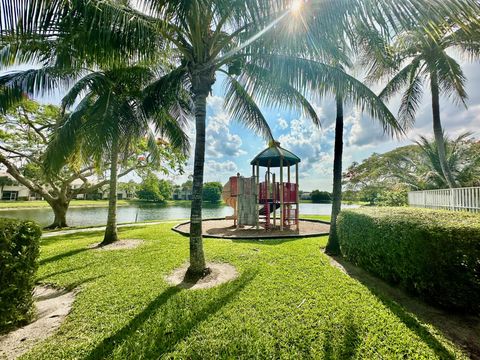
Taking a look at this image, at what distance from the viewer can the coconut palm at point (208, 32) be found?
2.89 metres

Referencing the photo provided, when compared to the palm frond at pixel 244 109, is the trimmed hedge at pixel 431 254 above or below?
below

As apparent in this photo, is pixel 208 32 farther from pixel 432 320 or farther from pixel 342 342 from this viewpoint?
pixel 432 320

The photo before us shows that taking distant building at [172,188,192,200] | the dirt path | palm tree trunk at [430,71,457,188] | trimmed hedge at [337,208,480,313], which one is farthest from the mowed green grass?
distant building at [172,188,192,200]

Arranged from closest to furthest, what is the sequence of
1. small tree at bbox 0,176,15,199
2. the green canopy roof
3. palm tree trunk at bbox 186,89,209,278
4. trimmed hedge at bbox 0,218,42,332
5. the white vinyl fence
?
trimmed hedge at bbox 0,218,42,332 → palm tree trunk at bbox 186,89,209,278 → the white vinyl fence → the green canopy roof → small tree at bbox 0,176,15,199

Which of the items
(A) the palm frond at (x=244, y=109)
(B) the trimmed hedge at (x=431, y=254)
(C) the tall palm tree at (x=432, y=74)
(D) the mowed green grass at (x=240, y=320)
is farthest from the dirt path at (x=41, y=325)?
(C) the tall palm tree at (x=432, y=74)

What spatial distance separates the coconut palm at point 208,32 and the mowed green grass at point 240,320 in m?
1.16

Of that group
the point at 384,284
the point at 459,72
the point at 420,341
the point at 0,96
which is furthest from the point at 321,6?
the point at 459,72

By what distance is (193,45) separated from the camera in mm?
4480

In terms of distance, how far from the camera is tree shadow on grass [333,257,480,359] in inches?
99.4

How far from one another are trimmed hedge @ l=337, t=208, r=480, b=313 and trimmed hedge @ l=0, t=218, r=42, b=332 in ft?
18.3

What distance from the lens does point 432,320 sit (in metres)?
3.02

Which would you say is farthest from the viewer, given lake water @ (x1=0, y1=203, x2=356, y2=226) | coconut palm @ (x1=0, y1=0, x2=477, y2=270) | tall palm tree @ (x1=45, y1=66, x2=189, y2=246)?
lake water @ (x1=0, y1=203, x2=356, y2=226)

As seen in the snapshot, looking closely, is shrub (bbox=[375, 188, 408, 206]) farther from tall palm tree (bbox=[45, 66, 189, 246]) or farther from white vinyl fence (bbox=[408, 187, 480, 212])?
tall palm tree (bbox=[45, 66, 189, 246])

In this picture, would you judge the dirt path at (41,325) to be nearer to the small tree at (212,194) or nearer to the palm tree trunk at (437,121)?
the palm tree trunk at (437,121)
